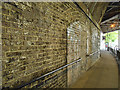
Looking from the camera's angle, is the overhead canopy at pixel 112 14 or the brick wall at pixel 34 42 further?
the overhead canopy at pixel 112 14

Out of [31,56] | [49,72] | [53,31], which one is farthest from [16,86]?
[53,31]

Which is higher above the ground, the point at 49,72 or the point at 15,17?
the point at 15,17

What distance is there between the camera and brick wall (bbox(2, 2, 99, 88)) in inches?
51.3

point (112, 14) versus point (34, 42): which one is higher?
point (112, 14)

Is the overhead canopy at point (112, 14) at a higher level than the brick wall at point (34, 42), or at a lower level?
higher

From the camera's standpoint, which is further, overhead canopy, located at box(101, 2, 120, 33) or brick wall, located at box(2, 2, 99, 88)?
overhead canopy, located at box(101, 2, 120, 33)

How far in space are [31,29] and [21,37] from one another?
0.84ft

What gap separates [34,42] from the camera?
1693 millimetres

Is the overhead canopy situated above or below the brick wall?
above

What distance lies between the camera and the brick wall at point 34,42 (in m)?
1.30

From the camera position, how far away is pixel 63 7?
258 centimetres

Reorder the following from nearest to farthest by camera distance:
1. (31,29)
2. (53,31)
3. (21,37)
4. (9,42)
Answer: (9,42) → (21,37) → (31,29) → (53,31)

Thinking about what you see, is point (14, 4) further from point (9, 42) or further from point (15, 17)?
point (9, 42)

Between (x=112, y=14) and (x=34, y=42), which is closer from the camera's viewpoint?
(x=34, y=42)
